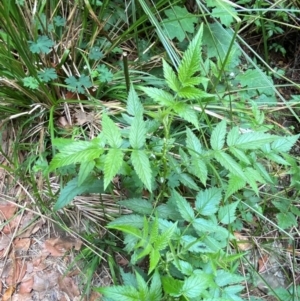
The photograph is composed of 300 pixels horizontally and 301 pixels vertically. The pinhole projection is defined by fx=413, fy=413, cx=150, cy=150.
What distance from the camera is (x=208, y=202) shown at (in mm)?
1262

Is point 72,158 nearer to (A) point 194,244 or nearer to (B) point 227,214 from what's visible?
(A) point 194,244

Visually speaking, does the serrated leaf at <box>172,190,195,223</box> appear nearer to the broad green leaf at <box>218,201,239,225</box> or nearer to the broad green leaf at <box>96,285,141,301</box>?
the broad green leaf at <box>218,201,239,225</box>

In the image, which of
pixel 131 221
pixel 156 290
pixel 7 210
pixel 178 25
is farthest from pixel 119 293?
pixel 178 25

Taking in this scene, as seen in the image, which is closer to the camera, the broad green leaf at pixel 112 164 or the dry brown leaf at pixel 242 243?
the broad green leaf at pixel 112 164

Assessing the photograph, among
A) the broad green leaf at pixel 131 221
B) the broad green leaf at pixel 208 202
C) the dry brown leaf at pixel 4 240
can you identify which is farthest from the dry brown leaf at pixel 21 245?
the broad green leaf at pixel 208 202

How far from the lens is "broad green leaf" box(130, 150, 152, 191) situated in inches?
39.4

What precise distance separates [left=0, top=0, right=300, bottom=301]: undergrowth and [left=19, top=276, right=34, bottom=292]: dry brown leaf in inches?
8.2

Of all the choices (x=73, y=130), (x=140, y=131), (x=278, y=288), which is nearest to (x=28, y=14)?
(x=73, y=130)

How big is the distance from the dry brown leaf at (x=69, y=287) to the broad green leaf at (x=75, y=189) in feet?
1.10

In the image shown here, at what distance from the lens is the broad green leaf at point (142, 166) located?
100cm

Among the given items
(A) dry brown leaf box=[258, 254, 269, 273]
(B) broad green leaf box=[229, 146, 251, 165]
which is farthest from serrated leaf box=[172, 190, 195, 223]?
(A) dry brown leaf box=[258, 254, 269, 273]

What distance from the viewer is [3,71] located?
1.49 metres

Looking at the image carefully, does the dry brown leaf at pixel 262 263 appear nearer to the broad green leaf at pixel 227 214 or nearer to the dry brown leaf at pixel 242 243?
the dry brown leaf at pixel 242 243

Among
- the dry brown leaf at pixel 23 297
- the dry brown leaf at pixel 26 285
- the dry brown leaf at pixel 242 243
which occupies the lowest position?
the dry brown leaf at pixel 242 243
